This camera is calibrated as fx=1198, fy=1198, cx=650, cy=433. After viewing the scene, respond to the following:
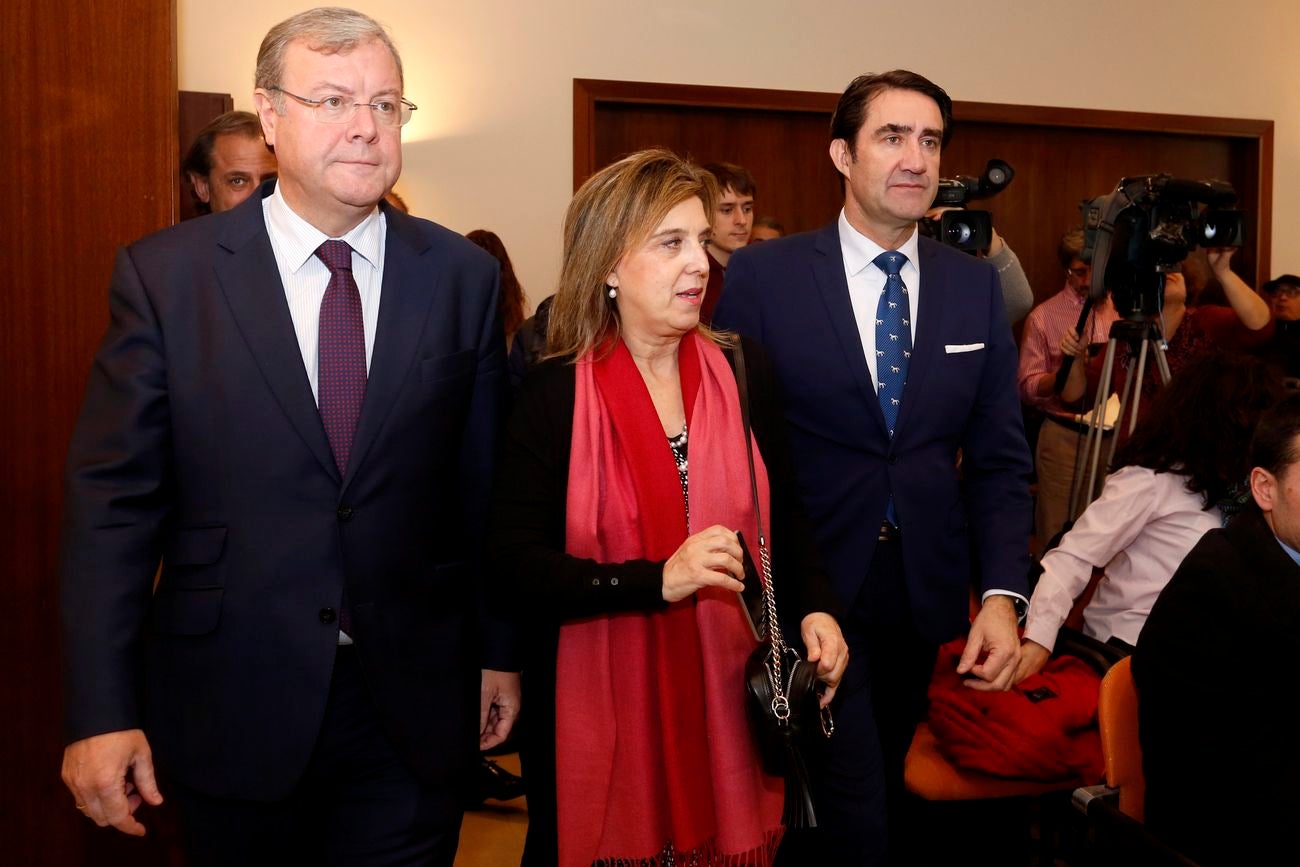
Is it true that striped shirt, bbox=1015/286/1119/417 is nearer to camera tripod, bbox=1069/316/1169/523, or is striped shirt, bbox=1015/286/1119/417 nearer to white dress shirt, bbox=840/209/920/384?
camera tripod, bbox=1069/316/1169/523

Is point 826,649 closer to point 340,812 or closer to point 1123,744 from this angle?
point 1123,744

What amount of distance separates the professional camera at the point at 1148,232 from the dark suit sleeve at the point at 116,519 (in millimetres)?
2644

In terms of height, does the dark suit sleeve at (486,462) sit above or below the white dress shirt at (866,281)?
below

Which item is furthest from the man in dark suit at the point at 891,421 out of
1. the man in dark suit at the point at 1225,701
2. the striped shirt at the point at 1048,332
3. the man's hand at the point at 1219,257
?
the striped shirt at the point at 1048,332

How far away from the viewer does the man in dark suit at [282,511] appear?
1.63 m

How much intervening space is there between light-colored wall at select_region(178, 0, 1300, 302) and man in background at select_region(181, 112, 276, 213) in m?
2.56

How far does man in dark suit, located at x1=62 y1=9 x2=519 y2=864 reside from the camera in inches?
64.3

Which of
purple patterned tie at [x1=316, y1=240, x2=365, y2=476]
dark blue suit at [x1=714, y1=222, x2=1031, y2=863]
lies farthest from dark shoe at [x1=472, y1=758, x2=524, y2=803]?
purple patterned tie at [x1=316, y1=240, x2=365, y2=476]

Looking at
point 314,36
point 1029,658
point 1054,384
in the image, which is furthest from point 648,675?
point 1054,384

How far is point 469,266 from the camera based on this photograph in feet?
6.29

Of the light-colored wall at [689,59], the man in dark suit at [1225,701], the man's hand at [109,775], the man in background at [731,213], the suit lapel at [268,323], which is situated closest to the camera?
the man's hand at [109,775]

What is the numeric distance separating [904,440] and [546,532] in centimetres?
76

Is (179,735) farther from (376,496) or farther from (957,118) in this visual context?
(957,118)

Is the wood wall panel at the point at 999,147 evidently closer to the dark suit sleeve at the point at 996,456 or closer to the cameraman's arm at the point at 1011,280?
the cameraman's arm at the point at 1011,280
